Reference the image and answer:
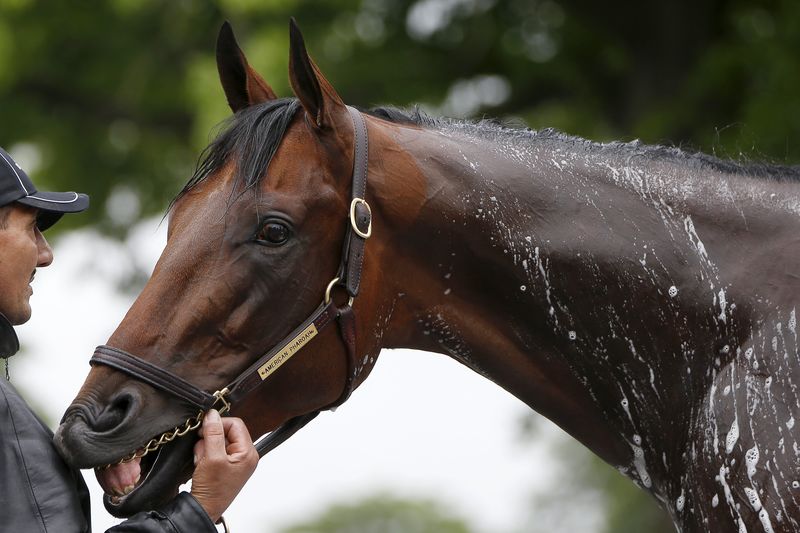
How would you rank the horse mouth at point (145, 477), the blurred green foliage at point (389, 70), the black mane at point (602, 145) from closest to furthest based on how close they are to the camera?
the horse mouth at point (145, 477) → the black mane at point (602, 145) → the blurred green foliage at point (389, 70)

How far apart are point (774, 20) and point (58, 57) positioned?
6.58 meters

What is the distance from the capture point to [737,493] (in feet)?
9.58

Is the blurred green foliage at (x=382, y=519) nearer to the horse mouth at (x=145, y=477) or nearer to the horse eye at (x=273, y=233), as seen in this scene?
the horse mouth at (x=145, y=477)

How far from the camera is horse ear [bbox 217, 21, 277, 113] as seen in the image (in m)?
3.50

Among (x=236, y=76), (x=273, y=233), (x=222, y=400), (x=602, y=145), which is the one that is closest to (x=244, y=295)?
(x=273, y=233)

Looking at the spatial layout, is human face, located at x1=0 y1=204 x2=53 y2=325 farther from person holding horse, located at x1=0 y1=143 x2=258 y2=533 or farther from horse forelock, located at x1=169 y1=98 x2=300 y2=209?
horse forelock, located at x1=169 y1=98 x2=300 y2=209

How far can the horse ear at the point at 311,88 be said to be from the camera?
3145 mm

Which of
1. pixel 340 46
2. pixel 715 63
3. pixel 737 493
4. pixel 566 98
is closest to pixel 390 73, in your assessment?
pixel 340 46

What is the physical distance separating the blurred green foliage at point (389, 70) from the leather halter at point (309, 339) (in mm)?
5020

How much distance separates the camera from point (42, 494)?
281 centimetres

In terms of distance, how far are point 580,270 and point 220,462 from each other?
1108 mm

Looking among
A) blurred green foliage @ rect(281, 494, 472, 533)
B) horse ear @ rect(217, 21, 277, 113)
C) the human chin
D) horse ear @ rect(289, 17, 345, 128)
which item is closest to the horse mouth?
the human chin

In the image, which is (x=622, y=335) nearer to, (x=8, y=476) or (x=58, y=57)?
(x=8, y=476)

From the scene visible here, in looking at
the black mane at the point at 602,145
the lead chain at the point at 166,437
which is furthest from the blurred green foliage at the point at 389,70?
the lead chain at the point at 166,437
